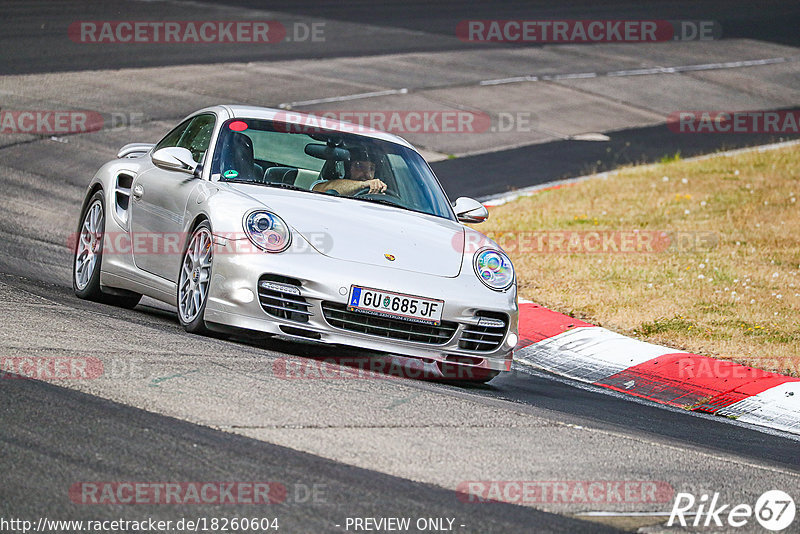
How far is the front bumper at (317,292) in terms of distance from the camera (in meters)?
6.72

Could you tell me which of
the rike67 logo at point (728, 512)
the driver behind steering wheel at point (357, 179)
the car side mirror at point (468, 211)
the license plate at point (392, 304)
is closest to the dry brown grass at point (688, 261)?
the car side mirror at point (468, 211)

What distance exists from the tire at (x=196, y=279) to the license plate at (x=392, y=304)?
89 centimetres

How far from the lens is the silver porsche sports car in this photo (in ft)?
22.2

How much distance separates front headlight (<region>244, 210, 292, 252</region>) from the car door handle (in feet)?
5.17

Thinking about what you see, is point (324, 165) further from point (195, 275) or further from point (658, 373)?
point (658, 373)

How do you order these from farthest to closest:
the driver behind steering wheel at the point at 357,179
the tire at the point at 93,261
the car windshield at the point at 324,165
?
the tire at the point at 93,261, the driver behind steering wheel at the point at 357,179, the car windshield at the point at 324,165

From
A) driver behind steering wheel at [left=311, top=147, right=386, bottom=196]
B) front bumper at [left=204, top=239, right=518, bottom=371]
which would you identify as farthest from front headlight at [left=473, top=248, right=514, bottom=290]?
driver behind steering wheel at [left=311, top=147, right=386, bottom=196]

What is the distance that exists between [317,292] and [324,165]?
5.28 ft

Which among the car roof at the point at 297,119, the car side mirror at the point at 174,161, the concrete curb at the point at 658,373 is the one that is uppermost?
the car roof at the point at 297,119

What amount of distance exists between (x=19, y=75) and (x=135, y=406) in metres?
14.1

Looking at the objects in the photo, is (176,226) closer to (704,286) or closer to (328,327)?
(328,327)

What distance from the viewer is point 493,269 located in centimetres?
736

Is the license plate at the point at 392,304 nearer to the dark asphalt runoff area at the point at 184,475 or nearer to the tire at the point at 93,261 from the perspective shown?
the dark asphalt runoff area at the point at 184,475

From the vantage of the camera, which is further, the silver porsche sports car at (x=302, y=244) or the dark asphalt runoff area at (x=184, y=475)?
the silver porsche sports car at (x=302, y=244)
